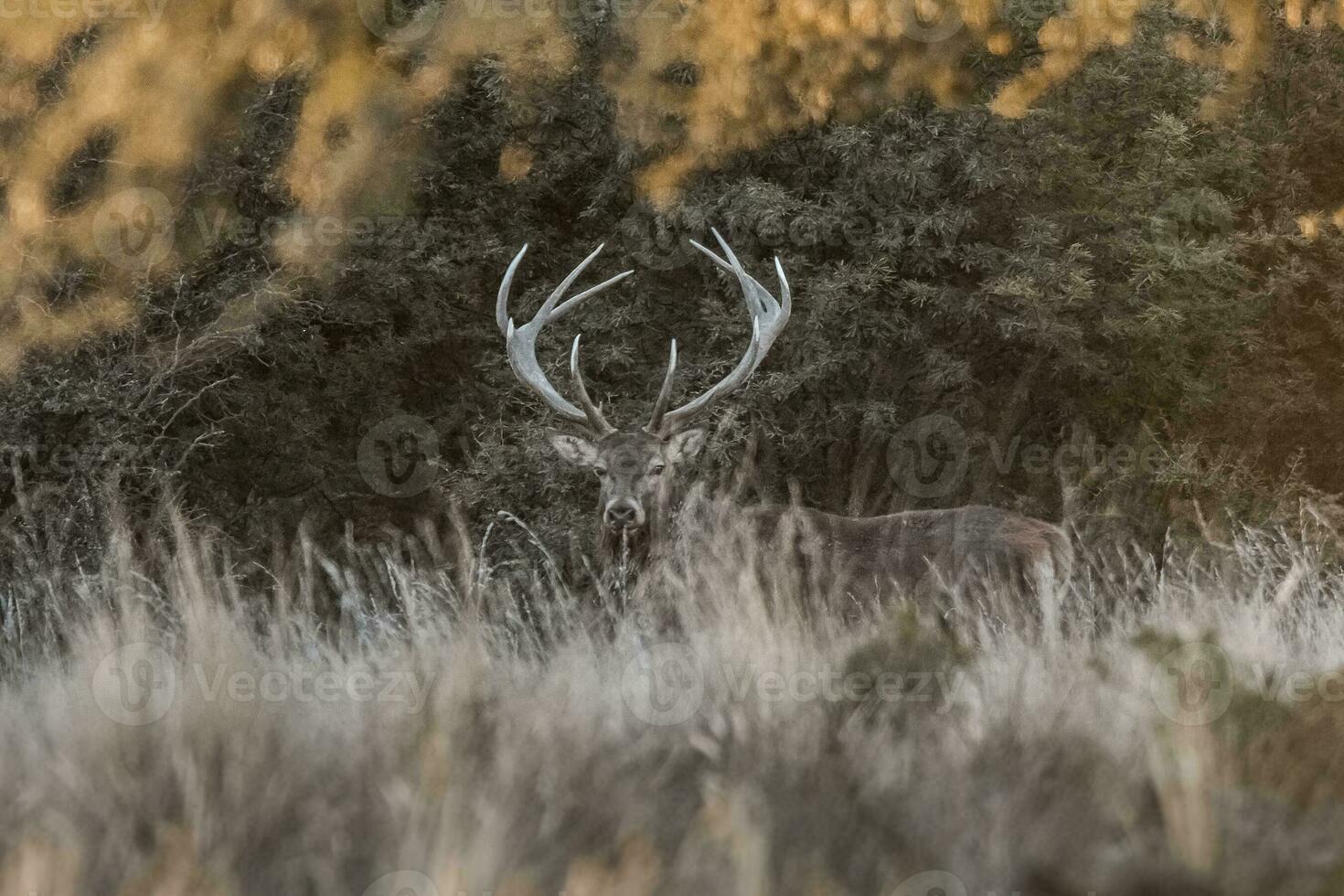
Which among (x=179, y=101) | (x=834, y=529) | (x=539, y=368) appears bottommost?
(x=834, y=529)

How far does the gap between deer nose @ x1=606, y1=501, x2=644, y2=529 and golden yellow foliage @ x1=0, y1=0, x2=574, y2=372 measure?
2.01 m

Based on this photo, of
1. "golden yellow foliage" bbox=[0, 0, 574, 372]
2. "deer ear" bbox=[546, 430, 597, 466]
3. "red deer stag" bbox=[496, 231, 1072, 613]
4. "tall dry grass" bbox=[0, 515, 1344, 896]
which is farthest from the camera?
"deer ear" bbox=[546, 430, 597, 466]

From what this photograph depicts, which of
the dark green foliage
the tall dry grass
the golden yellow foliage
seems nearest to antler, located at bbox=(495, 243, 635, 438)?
the golden yellow foliage

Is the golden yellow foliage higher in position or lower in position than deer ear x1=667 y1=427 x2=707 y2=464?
higher

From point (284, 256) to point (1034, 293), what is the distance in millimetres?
5519

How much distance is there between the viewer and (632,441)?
795cm

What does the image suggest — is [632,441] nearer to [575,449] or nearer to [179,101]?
[575,449]

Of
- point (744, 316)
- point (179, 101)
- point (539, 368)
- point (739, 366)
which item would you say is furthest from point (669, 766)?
point (744, 316)

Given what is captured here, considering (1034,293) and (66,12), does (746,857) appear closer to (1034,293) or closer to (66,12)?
(66,12)

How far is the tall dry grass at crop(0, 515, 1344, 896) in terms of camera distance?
263 cm

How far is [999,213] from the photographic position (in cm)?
1269

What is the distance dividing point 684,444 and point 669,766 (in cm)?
507

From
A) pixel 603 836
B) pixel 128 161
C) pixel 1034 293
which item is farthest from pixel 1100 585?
pixel 603 836

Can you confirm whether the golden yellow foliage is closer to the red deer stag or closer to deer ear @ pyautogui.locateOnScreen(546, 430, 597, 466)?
the red deer stag
